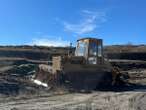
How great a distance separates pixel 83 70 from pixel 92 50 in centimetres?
177

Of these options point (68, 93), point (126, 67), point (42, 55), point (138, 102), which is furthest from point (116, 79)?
point (42, 55)

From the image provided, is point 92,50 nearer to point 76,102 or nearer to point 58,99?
point 58,99

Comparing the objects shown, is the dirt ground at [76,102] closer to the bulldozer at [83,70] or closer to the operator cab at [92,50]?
the bulldozer at [83,70]

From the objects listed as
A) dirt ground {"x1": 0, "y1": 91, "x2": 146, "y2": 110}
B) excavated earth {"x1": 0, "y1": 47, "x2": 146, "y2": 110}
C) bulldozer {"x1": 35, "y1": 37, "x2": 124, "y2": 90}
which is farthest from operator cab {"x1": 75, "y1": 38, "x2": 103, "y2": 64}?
dirt ground {"x1": 0, "y1": 91, "x2": 146, "y2": 110}

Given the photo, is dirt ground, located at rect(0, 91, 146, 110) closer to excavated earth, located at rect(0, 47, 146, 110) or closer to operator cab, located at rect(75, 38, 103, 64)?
excavated earth, located at rect(0, 47, 146, 110)

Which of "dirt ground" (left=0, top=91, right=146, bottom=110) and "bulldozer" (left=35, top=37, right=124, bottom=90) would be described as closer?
"dirt ground" (left=0, top=91, right=146, bottom=110)

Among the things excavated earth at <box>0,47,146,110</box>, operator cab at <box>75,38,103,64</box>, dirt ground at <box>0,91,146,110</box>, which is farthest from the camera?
operator cab at <box>75,38,103,64</box>

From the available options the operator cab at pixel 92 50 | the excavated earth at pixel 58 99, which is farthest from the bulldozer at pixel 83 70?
the excavated earth at pixel 58 99

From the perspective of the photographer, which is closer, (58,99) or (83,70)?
(58,99)

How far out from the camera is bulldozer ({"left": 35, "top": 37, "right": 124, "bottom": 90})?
1902 centimetres

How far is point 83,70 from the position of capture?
63.6 feet

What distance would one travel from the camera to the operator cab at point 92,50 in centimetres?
2030

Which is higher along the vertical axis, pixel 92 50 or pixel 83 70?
pixel 92 50

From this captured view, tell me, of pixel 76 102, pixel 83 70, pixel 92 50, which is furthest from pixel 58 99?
pixel 92 50
